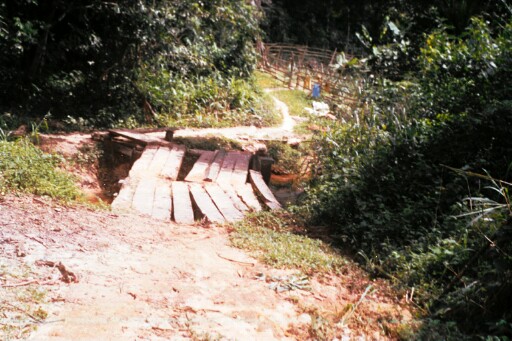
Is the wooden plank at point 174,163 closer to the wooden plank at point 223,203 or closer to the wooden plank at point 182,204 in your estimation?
the wooden plank at point 182,204

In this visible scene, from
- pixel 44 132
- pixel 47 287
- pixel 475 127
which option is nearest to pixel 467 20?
pixel 475 127

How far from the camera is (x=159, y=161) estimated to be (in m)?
7.05

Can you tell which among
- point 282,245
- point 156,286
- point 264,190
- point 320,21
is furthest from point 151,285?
point 320,21

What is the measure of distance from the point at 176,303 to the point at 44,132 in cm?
589

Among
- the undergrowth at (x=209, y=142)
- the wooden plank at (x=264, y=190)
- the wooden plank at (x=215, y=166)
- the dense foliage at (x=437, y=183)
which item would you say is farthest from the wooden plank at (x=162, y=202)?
the undergrowth at (x=209, y=142)

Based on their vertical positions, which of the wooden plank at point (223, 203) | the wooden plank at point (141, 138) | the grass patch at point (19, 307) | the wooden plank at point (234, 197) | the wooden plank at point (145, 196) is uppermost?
the grass patch at point (19, 307)

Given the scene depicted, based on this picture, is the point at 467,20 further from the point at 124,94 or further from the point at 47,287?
the point at 47,287

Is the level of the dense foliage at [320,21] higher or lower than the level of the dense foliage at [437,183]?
higher

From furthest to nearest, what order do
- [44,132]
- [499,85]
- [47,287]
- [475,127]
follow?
[44,132], [499,85], [475,127], [47,287]

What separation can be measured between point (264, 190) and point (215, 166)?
95 cm

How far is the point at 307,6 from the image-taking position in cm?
2925

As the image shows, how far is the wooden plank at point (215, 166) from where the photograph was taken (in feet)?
22.1

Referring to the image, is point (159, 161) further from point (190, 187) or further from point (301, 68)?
point (301, 68)

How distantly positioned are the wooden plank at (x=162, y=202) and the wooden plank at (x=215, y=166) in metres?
0.67
